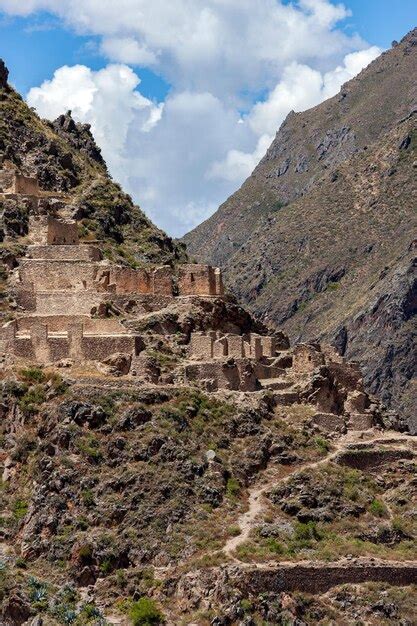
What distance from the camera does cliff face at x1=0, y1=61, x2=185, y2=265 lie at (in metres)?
88.6

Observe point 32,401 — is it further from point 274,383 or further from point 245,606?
point 245,606

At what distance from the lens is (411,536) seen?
2420 inches

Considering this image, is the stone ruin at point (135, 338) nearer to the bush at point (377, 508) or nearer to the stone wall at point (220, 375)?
the stone wall at point (220, 375)

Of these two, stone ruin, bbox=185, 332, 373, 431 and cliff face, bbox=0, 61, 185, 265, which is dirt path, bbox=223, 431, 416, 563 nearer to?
stone ruin, bbox=185, 332, 373, 431

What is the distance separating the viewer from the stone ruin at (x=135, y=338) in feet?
224

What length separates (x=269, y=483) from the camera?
2479 inches

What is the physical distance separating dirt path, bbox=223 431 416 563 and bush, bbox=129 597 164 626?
3.58 metres

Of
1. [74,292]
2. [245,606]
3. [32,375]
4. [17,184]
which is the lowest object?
Result: [245,606]

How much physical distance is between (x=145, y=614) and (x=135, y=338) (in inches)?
639

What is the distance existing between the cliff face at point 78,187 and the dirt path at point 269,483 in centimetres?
2133

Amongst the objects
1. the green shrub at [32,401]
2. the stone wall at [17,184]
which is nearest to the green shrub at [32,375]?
the green shrub at [32,401]

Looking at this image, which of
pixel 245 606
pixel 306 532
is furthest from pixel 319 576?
pixel 245 606

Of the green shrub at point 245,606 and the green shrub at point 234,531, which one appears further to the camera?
the green shrub at point 234,531

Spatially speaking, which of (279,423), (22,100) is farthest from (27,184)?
(279,423)
